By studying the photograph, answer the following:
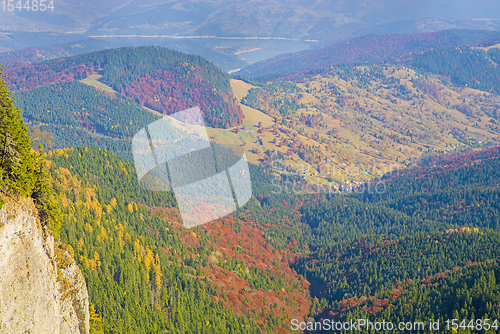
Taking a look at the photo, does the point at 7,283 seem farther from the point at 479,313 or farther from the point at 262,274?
the point at 262,274

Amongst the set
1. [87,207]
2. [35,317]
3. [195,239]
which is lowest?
[195,239]

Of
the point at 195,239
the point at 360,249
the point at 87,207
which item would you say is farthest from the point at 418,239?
the point at 87,207

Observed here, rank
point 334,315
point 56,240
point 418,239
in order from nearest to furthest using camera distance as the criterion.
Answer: point 56,240 < point 334,315 < point 418,239

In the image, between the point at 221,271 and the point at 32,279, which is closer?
the point at 32,279

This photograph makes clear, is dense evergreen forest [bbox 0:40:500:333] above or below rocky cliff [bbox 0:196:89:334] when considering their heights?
below

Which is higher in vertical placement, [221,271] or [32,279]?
[32,279]

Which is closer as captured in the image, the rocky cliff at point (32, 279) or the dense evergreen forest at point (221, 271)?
the rocky cliff at point (32, 279)

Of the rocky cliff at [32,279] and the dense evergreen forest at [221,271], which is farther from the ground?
the rocky cliff at [32,279]

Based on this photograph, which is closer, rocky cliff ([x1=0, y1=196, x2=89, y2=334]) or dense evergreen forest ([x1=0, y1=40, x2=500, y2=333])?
rocky cliff ([x1=0, y1=196, x2=89, y2=334])
